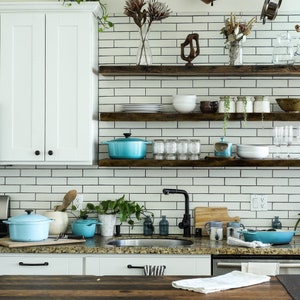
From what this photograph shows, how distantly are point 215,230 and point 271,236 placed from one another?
435 mm

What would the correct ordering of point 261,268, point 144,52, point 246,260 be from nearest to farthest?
point 261,268 → point 246,260 → point 144,52

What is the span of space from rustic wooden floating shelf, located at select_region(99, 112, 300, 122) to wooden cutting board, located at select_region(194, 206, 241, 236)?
732mm

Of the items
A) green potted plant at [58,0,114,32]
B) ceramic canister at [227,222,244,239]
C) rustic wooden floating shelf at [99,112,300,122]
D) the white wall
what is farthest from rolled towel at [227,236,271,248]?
green potted plant at [58,0,114,32]

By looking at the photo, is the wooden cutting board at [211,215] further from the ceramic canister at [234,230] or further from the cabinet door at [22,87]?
the cabinet door at [22,87]

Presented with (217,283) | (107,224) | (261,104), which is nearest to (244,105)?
(261,104)

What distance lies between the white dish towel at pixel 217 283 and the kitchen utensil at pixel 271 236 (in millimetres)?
1520

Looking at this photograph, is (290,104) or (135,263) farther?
(290,104)

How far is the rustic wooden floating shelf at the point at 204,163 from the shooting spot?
496cm

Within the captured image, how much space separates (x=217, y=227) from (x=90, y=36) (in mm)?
1727

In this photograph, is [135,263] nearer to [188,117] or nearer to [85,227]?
[85,227]

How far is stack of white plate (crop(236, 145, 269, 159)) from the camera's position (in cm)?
502

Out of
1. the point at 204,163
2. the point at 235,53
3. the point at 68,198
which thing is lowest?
the point at 68,198

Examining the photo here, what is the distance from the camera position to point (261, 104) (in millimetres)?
5035

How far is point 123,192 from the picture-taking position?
17.5 feet
